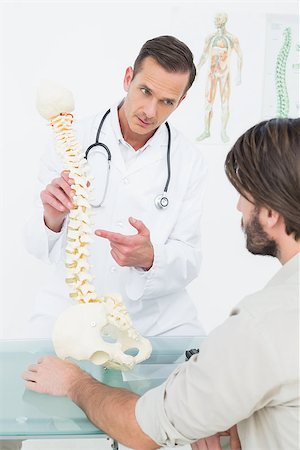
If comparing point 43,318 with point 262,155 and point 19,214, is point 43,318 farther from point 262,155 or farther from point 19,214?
point 19,214

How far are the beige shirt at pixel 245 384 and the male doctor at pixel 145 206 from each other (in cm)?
78

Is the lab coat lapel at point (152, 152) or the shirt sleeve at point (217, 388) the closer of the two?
the shirt sleeve at point (217, 388)

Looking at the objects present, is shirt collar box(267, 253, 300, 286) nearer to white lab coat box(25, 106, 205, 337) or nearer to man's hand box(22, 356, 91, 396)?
man's hand box(22, 356, 91, 396)

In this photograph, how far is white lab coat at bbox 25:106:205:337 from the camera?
213cm

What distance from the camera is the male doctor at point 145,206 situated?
212 centimetres

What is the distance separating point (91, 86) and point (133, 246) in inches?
69.4

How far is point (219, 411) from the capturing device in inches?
49.0

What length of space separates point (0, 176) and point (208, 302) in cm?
125

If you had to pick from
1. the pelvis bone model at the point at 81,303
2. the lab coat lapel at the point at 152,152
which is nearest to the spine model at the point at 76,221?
the pelvis bone model at the point at 81,303

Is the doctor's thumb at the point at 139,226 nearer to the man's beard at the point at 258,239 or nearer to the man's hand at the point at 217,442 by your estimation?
the man's beard at the point at 258,239

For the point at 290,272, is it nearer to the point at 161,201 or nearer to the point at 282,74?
the point at 161,201

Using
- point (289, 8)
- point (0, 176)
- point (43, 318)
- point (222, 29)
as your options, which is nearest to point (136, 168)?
point (43, 318)

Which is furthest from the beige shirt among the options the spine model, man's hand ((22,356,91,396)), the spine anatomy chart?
the spine anatomy chart

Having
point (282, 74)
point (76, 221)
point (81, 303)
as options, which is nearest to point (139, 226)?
point (76, 221)
